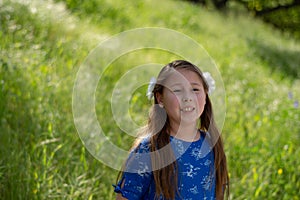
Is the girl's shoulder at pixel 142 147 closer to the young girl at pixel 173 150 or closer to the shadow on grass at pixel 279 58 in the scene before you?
the young girl at pixel 173 150

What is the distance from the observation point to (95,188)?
2.92 metres

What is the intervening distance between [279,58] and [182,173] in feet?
30.3

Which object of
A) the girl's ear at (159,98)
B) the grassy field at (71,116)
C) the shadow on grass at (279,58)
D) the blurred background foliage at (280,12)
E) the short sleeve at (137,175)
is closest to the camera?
the short sleeve at (137,175)

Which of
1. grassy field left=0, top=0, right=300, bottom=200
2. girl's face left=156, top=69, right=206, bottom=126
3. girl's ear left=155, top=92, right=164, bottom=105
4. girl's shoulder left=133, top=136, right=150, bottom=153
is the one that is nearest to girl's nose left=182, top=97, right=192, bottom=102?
girl's face left=156, top=69, right=206, bottom=126

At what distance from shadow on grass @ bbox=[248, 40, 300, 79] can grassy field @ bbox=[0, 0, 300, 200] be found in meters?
2.63

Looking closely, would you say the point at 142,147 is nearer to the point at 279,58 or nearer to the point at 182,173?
the point at 182,173

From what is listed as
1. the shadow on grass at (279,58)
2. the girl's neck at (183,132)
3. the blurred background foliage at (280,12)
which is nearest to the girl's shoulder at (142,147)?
the girl's neck at (183,132)

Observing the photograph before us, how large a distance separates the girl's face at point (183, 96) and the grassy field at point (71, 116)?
18.1 inches

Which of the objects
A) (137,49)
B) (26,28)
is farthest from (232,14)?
(26,28)

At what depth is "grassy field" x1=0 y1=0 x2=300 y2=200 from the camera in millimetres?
2912

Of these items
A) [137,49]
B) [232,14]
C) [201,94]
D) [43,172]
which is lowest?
[232,14]

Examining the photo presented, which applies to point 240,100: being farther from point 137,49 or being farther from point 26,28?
point 26,28

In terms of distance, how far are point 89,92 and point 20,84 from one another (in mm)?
537

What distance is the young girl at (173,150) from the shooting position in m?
2.00
